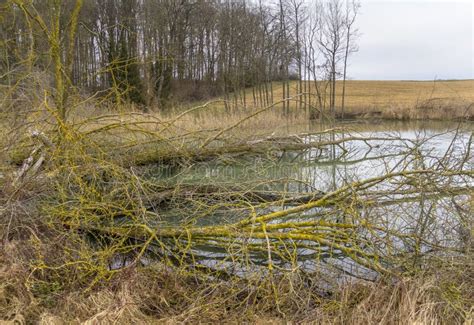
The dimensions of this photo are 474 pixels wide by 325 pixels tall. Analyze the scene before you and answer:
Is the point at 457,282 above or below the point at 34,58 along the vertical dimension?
below

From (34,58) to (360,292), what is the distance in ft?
16.8

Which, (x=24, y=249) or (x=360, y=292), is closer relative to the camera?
(x=360, y=292)

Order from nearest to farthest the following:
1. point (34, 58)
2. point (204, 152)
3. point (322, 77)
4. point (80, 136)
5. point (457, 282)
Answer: point (457, 282) → point (80, 136) → point (34, 58) → point (204, 152) → point (322, 77)

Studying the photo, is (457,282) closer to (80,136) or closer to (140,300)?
(140,300)

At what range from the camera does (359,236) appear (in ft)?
12.7

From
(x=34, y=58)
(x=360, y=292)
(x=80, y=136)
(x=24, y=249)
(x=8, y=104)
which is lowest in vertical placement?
(x=360, y=292)

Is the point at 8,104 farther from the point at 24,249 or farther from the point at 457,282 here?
the point at 457,282

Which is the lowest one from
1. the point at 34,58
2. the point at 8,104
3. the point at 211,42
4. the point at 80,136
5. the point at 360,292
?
the point at 360,292

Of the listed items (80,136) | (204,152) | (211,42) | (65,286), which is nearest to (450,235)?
(65,286)

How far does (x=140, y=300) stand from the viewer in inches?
140

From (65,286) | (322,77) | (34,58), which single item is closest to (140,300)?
(65,286)

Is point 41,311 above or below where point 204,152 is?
below

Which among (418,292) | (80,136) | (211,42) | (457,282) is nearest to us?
(418,292)

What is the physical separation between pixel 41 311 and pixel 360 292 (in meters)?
2.82
